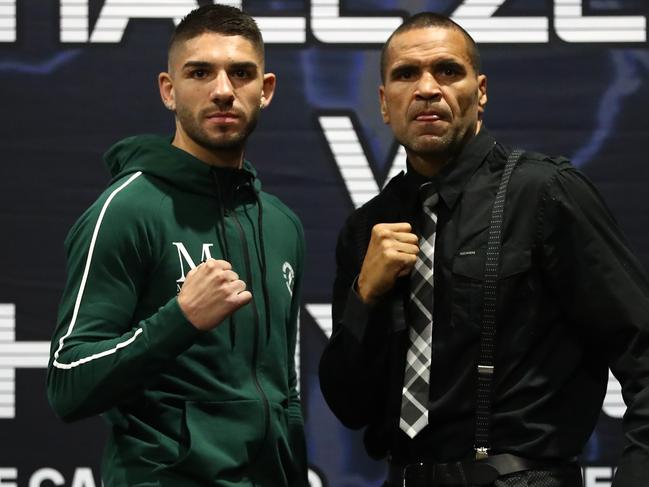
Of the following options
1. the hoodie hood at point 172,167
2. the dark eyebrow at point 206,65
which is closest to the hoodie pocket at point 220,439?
the hoodie hood at point 172,167

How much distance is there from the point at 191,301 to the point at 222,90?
16.8 inches

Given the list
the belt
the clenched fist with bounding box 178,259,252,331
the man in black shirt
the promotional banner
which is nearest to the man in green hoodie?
the clenched fist with bounding box 178,259,252,331

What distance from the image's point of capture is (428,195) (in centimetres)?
197

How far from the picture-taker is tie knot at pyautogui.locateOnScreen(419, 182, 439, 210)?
1.96 metres

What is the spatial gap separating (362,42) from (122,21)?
2.01ft

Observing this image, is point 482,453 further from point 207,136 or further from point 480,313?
point 207,136

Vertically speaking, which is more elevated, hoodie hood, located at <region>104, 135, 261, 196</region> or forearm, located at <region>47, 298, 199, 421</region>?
hoodie hood, located at <region>104, 135, 261, 196</region>

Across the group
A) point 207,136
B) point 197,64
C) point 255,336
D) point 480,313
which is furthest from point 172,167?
point 480,313

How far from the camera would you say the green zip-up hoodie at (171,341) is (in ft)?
6.02

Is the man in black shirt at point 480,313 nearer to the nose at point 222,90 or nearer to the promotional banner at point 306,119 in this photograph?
the nose at point 222,90

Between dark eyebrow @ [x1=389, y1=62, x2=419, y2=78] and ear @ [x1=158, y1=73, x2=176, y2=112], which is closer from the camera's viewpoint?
dark eyebrow @ [x1=389, y1=62, x2=419, y2=78]

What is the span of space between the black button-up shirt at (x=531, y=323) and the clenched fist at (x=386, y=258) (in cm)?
4

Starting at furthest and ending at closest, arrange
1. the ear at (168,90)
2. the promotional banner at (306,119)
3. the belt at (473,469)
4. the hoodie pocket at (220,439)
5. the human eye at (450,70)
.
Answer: the promotional banner at (306,119) < the ear at (168,90) < the human eye at (450,70) < the hoodie pocket at (220,439) < the belt at (473,469)

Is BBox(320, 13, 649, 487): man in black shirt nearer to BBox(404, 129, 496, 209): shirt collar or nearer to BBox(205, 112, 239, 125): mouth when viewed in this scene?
BBox(404, 129, 496, 209): shirt collar
